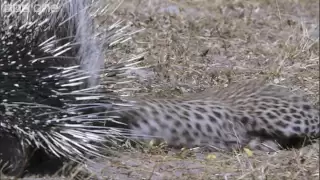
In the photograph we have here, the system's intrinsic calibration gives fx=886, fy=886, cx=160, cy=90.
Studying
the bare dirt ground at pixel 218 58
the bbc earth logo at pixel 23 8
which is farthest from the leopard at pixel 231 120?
the bbc earth logo at pixel 23 8

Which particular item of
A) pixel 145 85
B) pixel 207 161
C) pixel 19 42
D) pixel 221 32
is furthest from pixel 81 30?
pixel 221 32

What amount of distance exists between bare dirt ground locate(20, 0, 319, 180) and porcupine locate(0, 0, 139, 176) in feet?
0.66

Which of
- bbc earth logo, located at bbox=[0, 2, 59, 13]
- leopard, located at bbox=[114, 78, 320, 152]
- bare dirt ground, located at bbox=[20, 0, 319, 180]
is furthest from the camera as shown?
leopard, located at bbox=[114, 78, 320, 152]

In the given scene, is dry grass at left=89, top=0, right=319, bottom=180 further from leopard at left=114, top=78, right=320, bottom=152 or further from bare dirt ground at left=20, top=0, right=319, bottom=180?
leopard at left=114, top=78, right=320, bottom=152

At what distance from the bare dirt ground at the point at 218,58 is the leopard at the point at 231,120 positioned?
0.11 m

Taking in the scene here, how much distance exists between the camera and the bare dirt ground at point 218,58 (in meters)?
3.92

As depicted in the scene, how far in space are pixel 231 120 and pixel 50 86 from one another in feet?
3.79

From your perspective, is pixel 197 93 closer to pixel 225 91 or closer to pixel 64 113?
pixel 225 91

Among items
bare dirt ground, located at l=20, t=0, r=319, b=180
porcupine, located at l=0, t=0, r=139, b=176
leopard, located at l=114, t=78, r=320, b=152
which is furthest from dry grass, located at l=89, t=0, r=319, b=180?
porcupine, located at l=0, t=0, r=139, b=176

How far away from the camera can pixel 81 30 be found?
151 inches

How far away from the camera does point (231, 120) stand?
448cm

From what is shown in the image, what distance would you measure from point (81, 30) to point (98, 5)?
366 mm

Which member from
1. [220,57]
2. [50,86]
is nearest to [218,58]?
[220,57]

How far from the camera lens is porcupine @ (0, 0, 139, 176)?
3627mm
